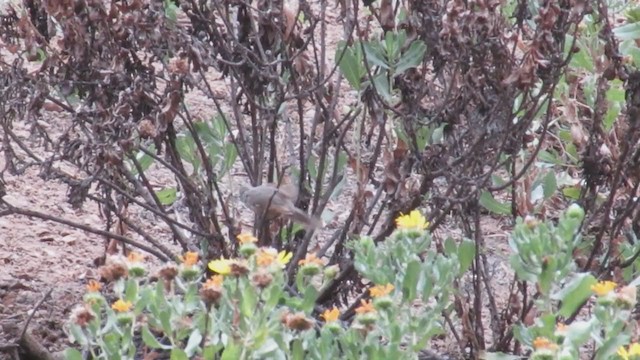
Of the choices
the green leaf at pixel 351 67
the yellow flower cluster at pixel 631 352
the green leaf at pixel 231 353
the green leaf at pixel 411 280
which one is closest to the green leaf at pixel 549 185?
the green leaf at pixel 351 67

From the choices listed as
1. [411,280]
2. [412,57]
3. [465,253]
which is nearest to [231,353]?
[411,280]

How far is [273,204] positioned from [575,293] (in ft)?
3.60

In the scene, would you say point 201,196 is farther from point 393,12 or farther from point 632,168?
point 632,168

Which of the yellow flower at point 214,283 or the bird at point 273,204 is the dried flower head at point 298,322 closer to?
the yellow flower at point 214,283

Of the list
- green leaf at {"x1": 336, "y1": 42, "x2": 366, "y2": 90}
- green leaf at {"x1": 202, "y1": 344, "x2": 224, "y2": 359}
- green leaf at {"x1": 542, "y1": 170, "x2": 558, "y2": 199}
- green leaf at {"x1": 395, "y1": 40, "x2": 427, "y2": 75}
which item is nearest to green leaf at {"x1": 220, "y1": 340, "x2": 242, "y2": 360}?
green leaf at {"x1": 202, "y1": 344, "x2": 224, "y2": 359}

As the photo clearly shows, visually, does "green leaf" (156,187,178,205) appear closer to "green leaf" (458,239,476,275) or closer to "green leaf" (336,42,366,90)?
"green leaf" (336,42,366,90)

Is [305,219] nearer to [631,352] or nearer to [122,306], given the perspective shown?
[122,306]

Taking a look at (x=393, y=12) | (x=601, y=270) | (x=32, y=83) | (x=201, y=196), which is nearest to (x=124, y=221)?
(x=201, y=196)

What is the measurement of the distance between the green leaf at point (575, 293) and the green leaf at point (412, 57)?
31.5 inches

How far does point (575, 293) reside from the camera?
2520mm

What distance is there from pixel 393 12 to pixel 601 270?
2.93 feet

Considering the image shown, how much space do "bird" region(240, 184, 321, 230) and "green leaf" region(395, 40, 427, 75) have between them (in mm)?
511

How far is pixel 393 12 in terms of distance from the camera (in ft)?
10.6

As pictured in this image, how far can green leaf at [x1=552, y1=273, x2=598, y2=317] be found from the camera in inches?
98.6
